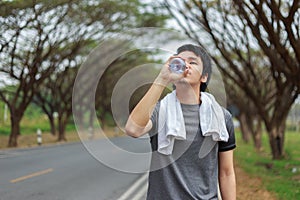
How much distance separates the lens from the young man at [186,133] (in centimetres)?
212

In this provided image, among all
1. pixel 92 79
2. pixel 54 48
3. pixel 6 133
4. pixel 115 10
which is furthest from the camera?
pixel 6 133

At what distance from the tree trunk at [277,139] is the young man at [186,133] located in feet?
50.3

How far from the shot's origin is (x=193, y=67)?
221 cm

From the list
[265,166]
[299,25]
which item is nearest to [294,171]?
[265,166]

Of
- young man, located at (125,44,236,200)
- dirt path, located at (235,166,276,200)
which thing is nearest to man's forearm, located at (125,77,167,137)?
young man, located at (125,44,236,200)

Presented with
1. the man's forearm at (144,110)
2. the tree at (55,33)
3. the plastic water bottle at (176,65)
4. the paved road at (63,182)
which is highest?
the tree at (55,33)

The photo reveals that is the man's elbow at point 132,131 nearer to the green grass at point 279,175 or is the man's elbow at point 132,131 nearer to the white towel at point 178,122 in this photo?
the white towel at point 178,122

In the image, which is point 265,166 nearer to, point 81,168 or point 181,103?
point 81,168

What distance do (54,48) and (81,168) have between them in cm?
1269

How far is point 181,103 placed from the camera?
2.27m

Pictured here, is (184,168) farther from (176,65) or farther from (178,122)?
(176,65)

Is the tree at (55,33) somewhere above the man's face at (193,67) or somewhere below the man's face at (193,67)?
above


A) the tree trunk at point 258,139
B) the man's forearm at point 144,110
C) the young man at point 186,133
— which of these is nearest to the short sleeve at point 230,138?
the young man at point 186,133

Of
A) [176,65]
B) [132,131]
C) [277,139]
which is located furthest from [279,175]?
[176,65]
